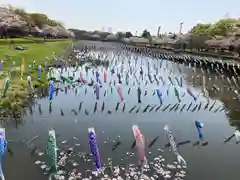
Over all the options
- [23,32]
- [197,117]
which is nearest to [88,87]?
[197,117]

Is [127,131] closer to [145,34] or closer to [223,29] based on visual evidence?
[223,29]

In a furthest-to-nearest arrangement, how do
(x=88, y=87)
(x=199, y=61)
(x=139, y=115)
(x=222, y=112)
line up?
(x=199, y=61) → (x=88, y=87) → (x=222, y=112) → (x=139, y=115)

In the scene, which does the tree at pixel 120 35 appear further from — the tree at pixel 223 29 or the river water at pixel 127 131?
the river water at pixel 127 131

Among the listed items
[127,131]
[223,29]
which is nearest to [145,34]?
[223,29]

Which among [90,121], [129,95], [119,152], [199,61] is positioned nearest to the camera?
[119,152]

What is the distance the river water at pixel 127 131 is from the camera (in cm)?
1457

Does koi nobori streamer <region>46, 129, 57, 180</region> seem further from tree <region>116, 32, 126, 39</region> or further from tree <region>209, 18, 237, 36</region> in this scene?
tree <region>116, 32, 126, 39</region>

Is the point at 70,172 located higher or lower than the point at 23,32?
lower

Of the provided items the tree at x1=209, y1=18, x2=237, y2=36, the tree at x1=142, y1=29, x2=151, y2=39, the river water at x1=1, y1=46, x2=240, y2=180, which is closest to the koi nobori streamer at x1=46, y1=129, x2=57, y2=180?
the river water at x1=1, y1=46, x2=240, y2=180

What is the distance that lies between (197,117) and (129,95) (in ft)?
26.2

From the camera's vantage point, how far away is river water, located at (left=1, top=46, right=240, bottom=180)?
14.6m

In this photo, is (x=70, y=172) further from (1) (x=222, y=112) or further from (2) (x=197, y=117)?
(1) (x=222, y=112)

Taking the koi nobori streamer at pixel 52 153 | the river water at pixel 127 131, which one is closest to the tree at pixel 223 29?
the river water at pixel 127 131

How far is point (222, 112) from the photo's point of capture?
24875 mm
